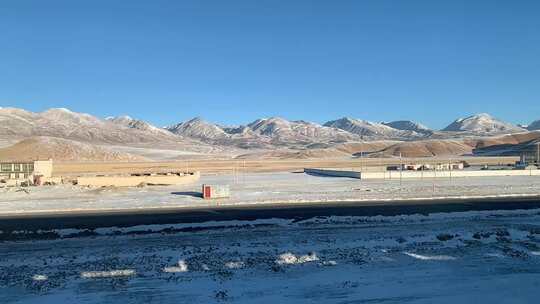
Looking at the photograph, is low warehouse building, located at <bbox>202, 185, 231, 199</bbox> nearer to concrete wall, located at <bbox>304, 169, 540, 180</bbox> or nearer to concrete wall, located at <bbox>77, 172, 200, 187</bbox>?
concrete wall, located at <bbox>77, 172, 200, 187</bbox>

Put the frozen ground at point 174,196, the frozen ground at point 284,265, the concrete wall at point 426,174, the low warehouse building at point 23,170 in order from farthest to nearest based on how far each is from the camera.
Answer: the low warehouse building at point 23,170, the concrete wall at point 426,174, the frozen ground at point 174,196, the frozen ground at point 284,265

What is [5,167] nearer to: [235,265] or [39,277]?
[39,277]

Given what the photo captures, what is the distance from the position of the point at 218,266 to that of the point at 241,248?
10.6 ft

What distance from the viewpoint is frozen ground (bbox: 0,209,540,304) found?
13.3m

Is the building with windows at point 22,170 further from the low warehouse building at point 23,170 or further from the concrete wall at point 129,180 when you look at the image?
the concrete wall at point 129,180

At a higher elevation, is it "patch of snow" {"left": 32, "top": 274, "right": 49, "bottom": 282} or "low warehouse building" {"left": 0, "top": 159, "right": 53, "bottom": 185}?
"low warehouse building" {"left": 0, "top": 159, "right": 53, "bottom": 185}

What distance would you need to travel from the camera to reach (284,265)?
648 inches

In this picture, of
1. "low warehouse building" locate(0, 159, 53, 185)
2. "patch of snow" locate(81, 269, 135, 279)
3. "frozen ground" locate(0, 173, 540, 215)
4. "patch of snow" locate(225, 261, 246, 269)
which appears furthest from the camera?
"low warehouse building" locate(0, 159, 53, 185)

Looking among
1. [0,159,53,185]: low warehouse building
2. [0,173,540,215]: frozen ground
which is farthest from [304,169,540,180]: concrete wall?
[0,159,53,185]: low warehouse building

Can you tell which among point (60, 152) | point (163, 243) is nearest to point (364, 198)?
point (163, 243)

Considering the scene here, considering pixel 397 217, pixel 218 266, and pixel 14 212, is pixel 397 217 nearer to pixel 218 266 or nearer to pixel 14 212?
pixel 218 266

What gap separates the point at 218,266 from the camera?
53.9 feet

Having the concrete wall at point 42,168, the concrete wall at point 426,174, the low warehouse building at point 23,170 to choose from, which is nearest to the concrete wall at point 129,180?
the low warehouse building at point 23,170

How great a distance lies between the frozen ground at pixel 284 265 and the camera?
13.3m
